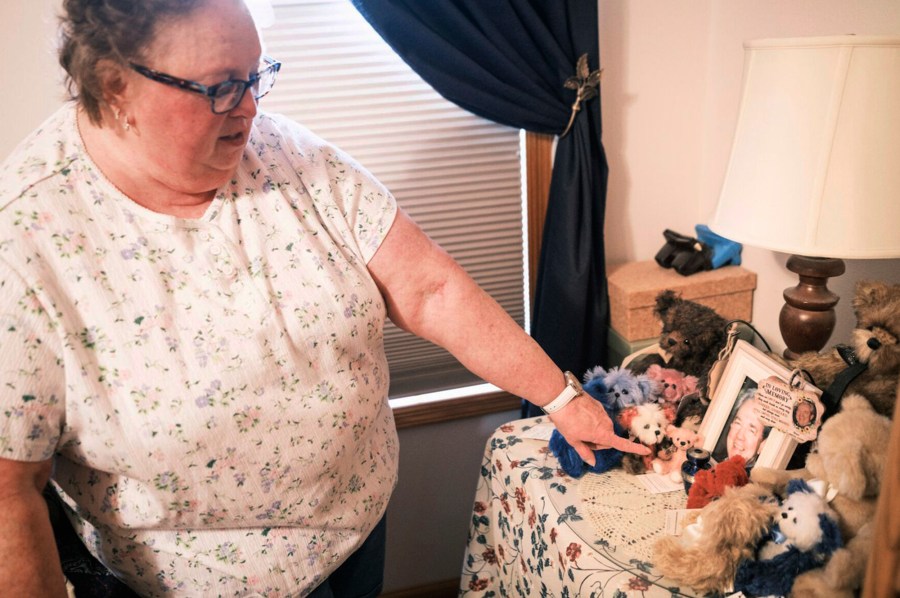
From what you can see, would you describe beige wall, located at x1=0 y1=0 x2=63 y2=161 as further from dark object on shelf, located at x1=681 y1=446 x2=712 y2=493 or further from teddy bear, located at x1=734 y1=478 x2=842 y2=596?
teddy bear, located at x1=734 y1=478 x2=842 y2=596

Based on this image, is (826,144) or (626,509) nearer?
(826,144)

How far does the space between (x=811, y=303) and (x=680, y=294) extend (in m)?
0.47

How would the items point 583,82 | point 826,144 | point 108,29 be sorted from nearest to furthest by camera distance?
point 108,29
point 826,144
point 583,82

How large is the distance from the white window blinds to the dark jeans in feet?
2.47

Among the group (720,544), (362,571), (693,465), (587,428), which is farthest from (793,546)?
(362,571)

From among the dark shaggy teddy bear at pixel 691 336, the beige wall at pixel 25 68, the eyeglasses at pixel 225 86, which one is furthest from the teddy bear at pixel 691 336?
the beige wall at pixel 25 68

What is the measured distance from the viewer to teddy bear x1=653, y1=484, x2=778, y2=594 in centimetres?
98

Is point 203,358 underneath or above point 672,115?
underneath

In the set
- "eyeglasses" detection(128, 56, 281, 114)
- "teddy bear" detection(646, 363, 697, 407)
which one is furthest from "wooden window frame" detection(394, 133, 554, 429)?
"eyeglasses" detection(128, 56, 281, 114)

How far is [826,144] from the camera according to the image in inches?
41.5

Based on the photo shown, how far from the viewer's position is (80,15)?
0.85 m

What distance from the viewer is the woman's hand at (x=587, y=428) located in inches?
48.6

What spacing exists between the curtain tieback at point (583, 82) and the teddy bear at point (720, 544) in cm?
105

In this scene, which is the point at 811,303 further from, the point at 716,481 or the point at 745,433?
the point at 716,481
